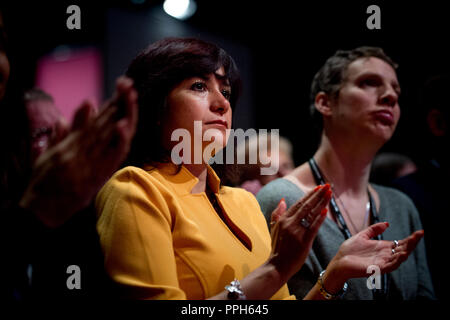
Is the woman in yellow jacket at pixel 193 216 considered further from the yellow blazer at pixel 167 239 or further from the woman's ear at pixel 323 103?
the woman's ear at pixel 323 103

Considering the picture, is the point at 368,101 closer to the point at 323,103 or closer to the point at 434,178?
the point at 323,103

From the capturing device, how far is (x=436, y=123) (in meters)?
2.42

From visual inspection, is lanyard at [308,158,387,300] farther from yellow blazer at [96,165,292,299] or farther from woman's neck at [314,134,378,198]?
yellow blazer at [96,165,292,299]

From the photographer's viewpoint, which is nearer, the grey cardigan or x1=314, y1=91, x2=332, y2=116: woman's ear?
the grey cardigan

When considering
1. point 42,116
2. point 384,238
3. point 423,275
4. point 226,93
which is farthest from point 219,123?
point 423,275

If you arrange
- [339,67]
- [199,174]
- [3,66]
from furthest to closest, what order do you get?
1. [339,67]
2. [199,174]
3. [3,66]

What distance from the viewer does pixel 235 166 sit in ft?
5.69

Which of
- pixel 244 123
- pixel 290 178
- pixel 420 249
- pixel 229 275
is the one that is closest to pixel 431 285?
pixel 420 249

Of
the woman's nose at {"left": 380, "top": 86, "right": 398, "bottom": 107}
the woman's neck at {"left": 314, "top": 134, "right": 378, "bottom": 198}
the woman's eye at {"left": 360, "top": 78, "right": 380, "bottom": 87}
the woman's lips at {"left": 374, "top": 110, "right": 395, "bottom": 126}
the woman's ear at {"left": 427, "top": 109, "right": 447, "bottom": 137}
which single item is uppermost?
the woman's eye at {"left": 360, "top": 78, "right": 380, "bottom": 87}

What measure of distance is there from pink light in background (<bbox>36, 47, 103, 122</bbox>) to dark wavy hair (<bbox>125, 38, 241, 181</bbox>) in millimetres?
1562

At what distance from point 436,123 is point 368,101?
2.54 feet

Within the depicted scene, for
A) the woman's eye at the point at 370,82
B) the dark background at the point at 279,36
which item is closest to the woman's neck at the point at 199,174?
the dark background at the point at 279,36

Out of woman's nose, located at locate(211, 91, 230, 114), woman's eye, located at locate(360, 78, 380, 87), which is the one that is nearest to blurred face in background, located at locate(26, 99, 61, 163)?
woman's nose, located at locate(211, 91, 230, 114)

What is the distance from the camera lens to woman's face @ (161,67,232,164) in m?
1.27
